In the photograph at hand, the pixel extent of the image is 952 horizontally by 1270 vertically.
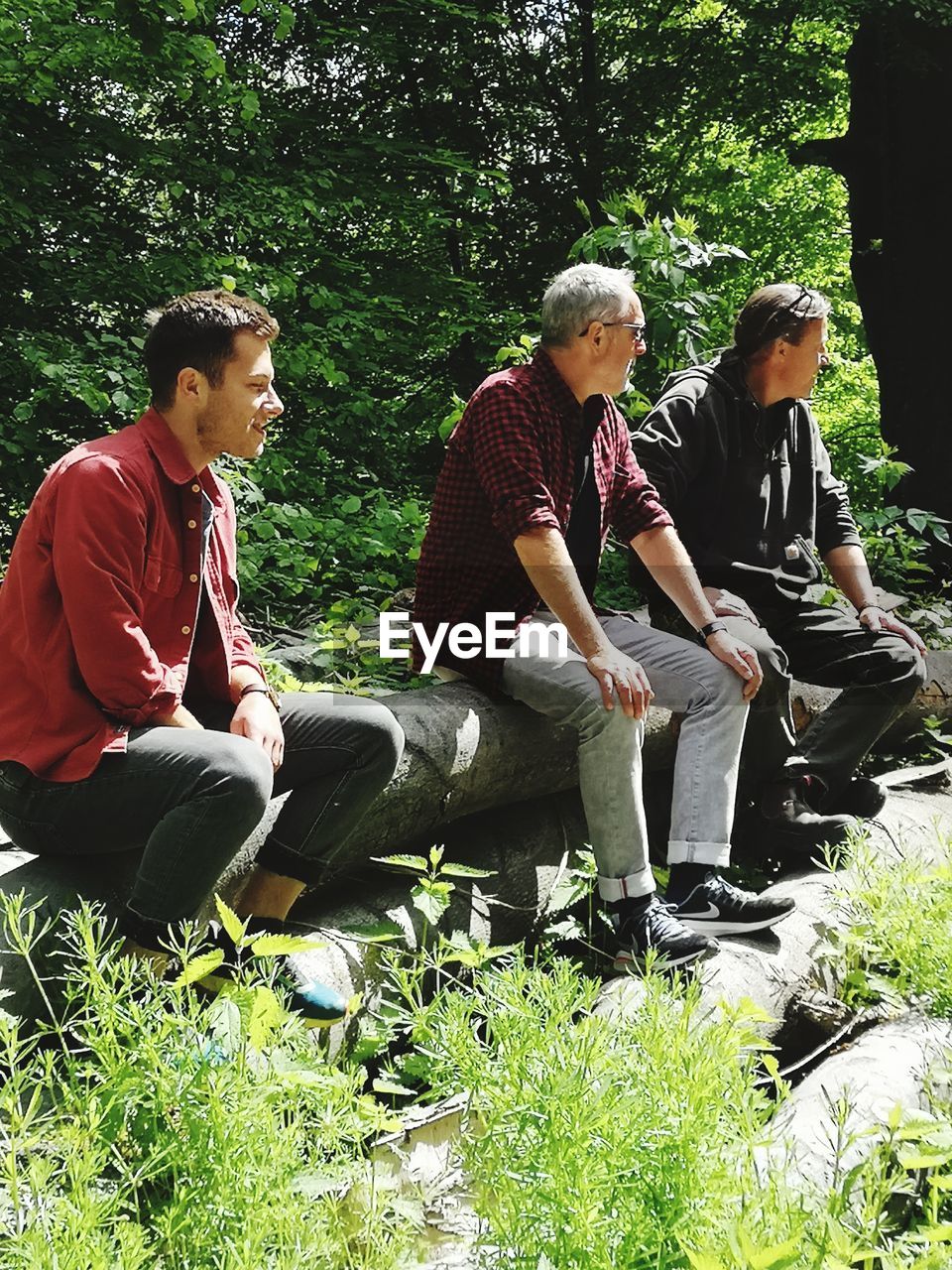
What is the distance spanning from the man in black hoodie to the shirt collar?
181 centimetres

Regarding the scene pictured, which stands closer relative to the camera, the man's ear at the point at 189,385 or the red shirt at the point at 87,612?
the red shirt at the point at 87,612

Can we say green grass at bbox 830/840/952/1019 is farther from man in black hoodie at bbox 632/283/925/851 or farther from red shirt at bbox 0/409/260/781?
red shirt at bbox 0/409/260/781

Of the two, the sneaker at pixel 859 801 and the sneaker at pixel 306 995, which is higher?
the sneaker at pixel 306 995

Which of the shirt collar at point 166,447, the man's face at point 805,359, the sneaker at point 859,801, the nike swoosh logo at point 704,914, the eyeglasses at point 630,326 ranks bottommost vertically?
the sneaker at point 859,801

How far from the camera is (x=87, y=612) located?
2336 mm

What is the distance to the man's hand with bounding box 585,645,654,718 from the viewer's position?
3162mm

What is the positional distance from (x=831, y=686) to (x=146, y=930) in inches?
109

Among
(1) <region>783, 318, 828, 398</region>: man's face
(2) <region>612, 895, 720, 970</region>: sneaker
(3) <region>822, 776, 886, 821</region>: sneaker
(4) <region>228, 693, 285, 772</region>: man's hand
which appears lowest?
(3) <region>822, 776, 886, 821</region>: sneaker

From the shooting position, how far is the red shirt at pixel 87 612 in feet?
7.68

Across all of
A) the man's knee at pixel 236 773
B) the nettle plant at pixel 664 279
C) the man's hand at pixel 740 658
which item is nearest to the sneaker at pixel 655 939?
the man's hand at pixel 740 658

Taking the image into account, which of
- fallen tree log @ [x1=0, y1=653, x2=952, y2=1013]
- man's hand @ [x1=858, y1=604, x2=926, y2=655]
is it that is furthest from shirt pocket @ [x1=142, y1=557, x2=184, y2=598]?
man's hand @ [x1=858, y1=604, x2=926, y2=655]

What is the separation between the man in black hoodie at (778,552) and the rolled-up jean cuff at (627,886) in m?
0.96

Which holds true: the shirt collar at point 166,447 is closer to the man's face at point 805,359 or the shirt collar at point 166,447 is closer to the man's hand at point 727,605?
the man's hand at point 727,605

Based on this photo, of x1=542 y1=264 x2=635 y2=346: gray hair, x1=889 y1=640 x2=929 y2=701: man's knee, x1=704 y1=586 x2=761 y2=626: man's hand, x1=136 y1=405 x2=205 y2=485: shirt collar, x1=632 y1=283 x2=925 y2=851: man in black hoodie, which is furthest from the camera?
x1=889 y1=640 x2=929 y2=701: man's knee
